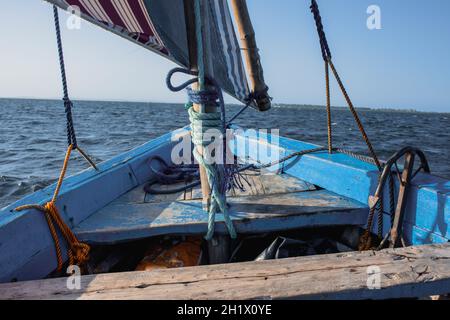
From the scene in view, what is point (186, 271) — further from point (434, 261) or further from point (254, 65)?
point (254, 65)

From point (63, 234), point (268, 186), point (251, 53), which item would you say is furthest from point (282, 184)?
point (63, 234)

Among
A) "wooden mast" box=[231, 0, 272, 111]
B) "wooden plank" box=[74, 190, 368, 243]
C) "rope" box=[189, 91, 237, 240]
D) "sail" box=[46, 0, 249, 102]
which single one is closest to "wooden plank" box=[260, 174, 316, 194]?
"wooden plank" box=[74, 190, 368, 243]

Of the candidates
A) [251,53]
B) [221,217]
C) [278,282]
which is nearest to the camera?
[278,282]

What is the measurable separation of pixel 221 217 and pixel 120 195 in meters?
1.24

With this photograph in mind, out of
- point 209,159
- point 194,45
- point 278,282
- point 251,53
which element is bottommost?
point 278,282

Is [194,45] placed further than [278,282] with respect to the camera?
Yes

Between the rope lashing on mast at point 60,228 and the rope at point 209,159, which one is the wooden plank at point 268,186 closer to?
the rope at point 209,159

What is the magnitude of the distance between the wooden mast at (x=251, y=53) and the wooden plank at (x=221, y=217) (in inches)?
→ 37.5

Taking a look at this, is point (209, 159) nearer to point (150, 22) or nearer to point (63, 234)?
point (150, 22)

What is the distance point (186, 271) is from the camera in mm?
1599

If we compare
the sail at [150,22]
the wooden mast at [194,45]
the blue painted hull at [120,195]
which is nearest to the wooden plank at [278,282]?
the blue painted hull at [120,195]

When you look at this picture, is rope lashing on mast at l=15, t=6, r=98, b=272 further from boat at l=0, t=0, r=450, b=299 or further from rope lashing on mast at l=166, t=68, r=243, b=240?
rope lashing on mast at l=166, t=68, r=243, b=240

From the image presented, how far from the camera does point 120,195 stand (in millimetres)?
3113
